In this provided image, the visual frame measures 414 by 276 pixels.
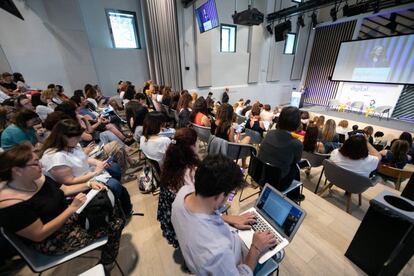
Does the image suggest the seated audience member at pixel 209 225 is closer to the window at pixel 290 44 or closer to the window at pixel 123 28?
the window at pixel 123 28

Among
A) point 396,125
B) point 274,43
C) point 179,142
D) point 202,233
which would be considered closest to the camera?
point 202,233

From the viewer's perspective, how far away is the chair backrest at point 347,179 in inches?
74.8

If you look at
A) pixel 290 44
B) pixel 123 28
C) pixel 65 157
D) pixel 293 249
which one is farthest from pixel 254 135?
pixel 290 44

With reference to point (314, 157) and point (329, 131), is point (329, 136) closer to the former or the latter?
point (329, 131)

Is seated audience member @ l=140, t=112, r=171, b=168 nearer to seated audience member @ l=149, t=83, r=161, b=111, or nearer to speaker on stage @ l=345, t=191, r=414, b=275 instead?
speaker on stage @ l=345, t=191, r=414, b=275

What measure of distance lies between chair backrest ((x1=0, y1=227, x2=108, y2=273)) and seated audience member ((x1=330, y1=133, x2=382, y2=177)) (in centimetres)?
263

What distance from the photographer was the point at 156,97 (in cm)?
462

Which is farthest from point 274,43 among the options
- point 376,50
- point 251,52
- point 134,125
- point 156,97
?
point 134,125

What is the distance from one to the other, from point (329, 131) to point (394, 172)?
103 cm

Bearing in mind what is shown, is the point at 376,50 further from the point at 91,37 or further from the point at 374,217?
the point at 91,37

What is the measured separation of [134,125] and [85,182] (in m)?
1.44

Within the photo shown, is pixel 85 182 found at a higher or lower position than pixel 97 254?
higher

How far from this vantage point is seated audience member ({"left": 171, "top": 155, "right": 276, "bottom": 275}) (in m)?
0.69

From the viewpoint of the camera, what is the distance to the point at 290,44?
9.18m
